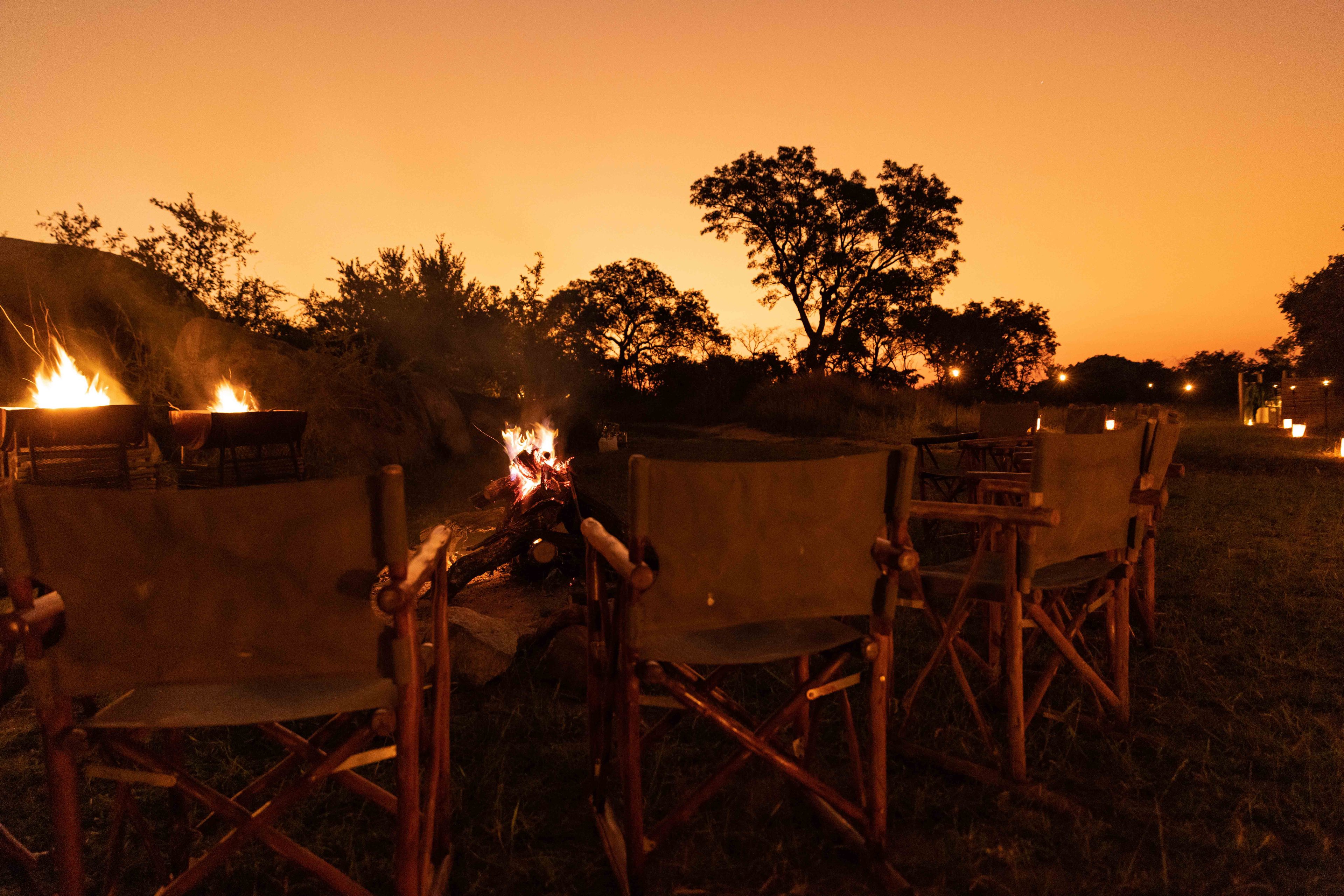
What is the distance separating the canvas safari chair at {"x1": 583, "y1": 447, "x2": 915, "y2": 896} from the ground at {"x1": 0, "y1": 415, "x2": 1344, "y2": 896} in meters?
0.23

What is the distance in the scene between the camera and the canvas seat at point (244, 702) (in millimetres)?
1431

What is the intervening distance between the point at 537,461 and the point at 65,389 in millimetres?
3939

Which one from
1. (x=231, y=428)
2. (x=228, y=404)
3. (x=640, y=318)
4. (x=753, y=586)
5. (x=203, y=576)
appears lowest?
(x=753, y=586)

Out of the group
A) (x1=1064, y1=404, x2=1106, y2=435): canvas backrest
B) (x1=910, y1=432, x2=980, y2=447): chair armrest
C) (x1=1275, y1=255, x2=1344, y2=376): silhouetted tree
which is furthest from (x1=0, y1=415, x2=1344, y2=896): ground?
(x1=1275, y1=255, x2=1344, y2=376): silhouetted tree

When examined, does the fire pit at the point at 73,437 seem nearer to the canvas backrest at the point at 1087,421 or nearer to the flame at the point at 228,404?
the flame at the point at 228,404

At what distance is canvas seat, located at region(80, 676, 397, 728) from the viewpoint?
143cm

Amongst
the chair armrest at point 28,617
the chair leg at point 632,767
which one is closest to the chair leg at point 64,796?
the chair armrest at point 28,617

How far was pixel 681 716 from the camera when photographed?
83.0 inches

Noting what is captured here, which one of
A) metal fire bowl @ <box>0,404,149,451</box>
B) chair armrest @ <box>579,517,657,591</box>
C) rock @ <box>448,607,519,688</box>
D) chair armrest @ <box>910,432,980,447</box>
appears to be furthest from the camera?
chair armrest @ <box>910,432,980,447</box>

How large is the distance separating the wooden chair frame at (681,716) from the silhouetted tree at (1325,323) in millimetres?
18988

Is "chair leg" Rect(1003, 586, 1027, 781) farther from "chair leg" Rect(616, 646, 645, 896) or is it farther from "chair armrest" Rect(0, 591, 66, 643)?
"chair armrest" Rect(0, 591, 66, 643)

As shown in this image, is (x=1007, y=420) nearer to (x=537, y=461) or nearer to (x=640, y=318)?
(x=537, y=461)

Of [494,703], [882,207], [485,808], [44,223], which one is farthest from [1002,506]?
[882,207]

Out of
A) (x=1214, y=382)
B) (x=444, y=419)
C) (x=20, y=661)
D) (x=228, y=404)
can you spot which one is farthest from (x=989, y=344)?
(x=20, y=661)
